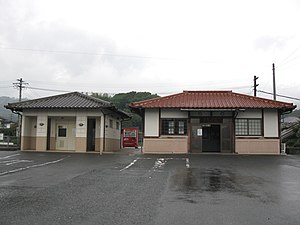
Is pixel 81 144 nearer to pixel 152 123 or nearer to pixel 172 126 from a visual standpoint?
pixel 152 123

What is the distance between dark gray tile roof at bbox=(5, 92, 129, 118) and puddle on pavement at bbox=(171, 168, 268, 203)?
10.8m

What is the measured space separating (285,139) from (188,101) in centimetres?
1246

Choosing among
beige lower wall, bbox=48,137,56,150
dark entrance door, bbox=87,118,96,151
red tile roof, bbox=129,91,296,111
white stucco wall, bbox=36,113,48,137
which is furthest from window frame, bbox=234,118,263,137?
white stucco wall, bbox=36,113,48,137

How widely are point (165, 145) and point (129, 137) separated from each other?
36.0ft

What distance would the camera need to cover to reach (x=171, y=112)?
20281 millimetres

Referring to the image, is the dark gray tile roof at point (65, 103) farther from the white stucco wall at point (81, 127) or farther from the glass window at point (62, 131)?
the glass window at point (62, 131)

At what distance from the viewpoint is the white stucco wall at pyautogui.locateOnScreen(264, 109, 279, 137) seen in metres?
19.7

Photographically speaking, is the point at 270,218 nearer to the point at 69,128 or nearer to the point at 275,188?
the point at 275,188

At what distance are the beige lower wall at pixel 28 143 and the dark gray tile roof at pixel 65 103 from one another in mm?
1994

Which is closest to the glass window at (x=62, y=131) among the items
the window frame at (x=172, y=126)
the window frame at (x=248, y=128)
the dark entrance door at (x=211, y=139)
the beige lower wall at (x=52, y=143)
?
the beige lower wall at (x=52, y=143)

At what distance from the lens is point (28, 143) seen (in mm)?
21812

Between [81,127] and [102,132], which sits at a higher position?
[81,127]

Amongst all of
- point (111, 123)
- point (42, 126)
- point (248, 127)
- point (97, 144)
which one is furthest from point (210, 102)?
point (42, 126)

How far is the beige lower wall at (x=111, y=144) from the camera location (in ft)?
71.7
